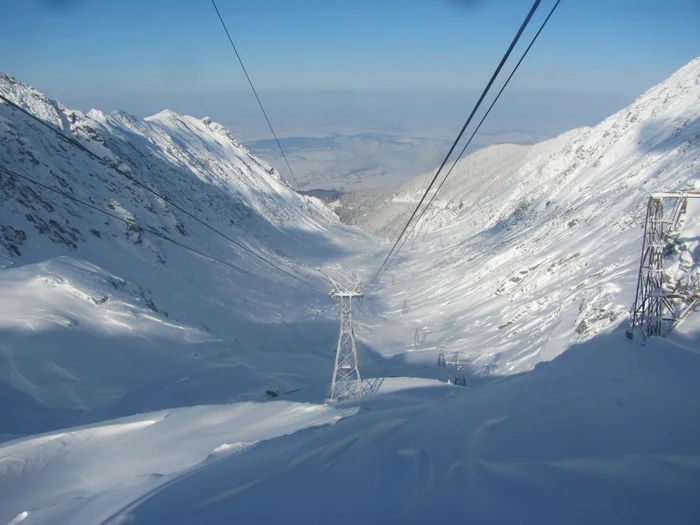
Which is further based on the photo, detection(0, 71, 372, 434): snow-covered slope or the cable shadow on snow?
detection(0, 71, 372, 434): snow-covered slope

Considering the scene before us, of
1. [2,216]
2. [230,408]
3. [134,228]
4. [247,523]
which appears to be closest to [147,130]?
[134,228]

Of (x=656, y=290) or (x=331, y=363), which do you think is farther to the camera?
(x=331, y=363)

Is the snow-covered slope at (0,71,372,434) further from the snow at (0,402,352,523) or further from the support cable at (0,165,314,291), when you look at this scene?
the snow at (0,402,352,523)

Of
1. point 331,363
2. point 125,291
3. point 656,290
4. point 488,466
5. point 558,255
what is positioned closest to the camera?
point 488,466

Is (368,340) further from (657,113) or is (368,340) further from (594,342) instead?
(657,113)

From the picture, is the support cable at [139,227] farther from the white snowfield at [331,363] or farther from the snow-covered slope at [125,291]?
the white snowfield at [331,363]

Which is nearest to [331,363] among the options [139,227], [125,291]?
[125,291]

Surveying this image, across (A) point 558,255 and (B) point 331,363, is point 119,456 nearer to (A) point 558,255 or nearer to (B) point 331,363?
(B) point 331,363

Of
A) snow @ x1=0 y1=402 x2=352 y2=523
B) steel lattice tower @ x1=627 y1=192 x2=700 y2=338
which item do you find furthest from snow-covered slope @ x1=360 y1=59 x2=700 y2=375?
snow @ x1=0 y1=402 x2=352 y2=523
